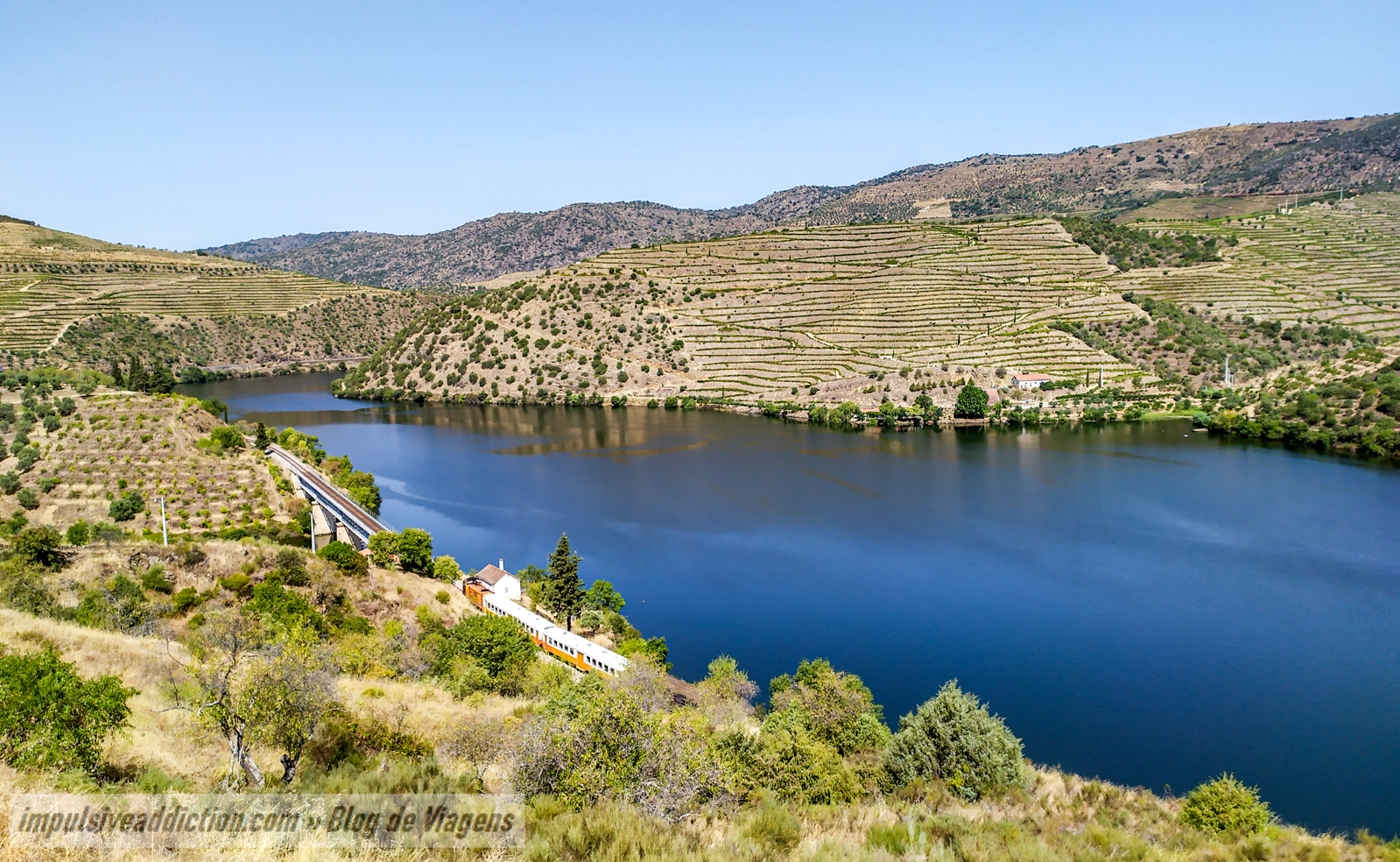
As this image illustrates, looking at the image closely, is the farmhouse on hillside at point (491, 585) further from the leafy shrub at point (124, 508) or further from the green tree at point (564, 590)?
the leafy shrub at point (124, 508)

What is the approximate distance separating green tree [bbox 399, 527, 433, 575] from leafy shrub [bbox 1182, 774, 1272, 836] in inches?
950

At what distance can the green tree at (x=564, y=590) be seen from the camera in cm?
2638

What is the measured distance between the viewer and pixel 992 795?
467 inches

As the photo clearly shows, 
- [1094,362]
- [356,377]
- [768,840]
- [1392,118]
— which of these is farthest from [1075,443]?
[1392,118]

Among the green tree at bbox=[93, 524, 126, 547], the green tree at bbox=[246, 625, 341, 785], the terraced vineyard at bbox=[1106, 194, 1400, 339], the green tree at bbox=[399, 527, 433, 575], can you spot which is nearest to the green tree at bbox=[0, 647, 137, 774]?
the green tree at bbox=[246, 625, 341, 785]

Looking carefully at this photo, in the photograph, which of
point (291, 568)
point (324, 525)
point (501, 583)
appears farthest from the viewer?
point (324, 525)

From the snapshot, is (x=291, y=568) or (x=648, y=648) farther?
(x=648, y=648)

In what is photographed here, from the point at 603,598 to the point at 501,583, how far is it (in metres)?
4.50

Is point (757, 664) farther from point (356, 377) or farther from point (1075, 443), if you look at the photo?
point (356, 377)

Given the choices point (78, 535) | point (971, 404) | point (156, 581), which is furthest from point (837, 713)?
point (971, 404)

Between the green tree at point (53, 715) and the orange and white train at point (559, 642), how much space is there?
1351cm

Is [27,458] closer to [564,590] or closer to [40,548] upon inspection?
[40,548]

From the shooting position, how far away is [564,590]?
26531 mm

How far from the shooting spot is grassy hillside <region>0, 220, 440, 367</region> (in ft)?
274
